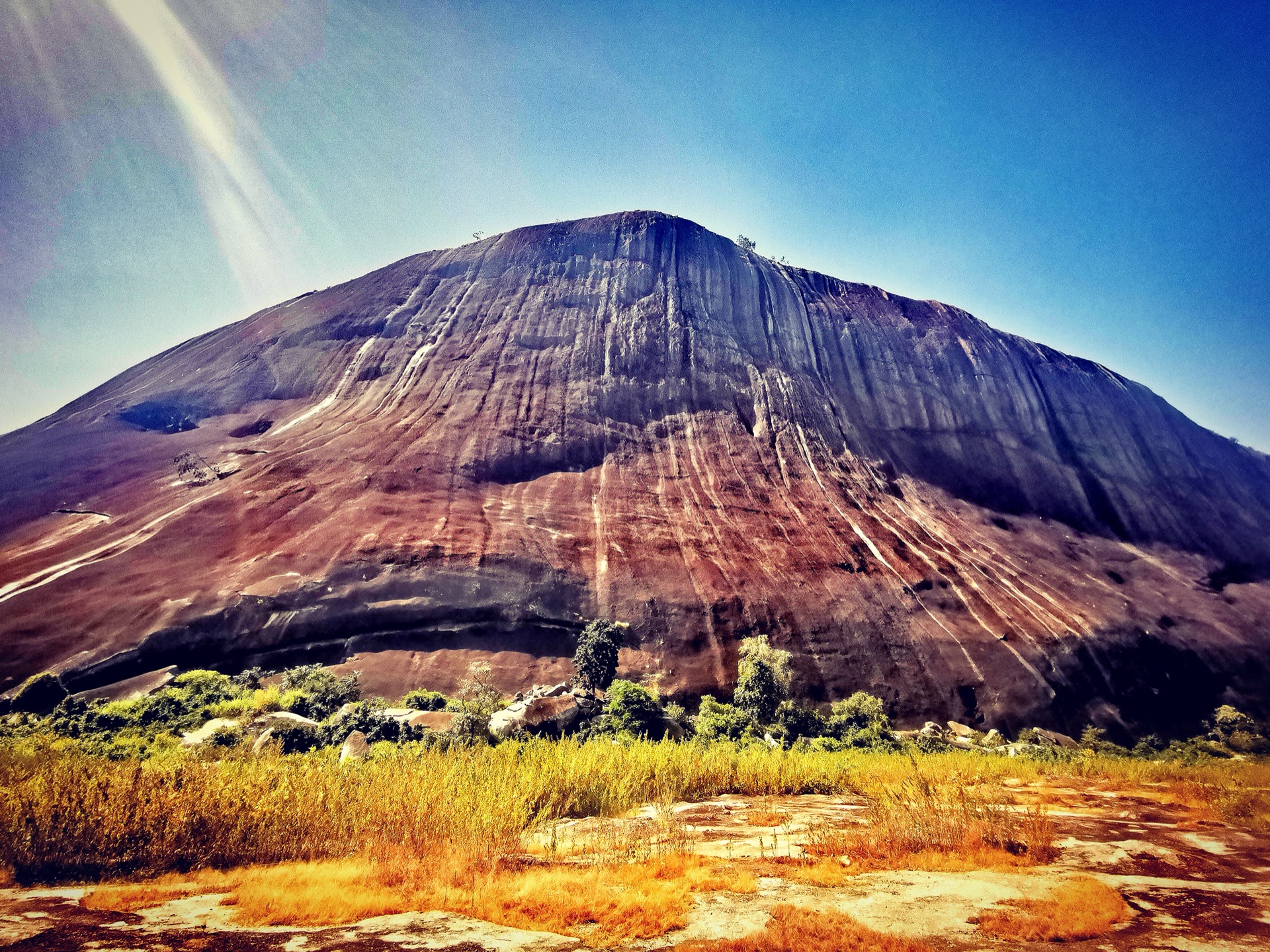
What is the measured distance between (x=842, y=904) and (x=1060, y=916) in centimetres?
157

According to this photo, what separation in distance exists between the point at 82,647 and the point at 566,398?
23766 mm

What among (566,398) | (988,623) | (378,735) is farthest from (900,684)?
(566,398)

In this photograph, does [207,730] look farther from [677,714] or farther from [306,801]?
[677,714]

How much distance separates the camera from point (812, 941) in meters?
3.93

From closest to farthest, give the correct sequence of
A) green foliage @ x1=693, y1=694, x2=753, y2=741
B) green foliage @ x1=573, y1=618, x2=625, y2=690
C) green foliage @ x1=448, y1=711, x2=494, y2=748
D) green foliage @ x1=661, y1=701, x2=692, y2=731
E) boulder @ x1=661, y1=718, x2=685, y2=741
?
green foliage @ x1=448, y1=711, x2=494, y2=748
boulder @ x1=661, y1=718, x2=685, y2=741
green foliage @ x1=661, y1=701, x2=692, y2=731
green foliage @ x1=693, y1=694, x2=753, y2=741
green foliage @ x1=573, y1=618, x2=625, y2=690

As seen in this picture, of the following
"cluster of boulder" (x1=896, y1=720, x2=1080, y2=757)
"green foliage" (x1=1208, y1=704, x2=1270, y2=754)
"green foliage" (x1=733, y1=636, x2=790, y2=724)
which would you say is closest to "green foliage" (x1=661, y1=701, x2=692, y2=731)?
"green foliage" (x1=733, y1=636, x2=790, y2=724)

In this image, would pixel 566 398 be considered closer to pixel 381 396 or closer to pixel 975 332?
pixel 381 396

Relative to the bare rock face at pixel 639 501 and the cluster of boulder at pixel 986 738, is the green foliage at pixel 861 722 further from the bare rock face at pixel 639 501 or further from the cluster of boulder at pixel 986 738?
the bare rock face at pixel 639 501

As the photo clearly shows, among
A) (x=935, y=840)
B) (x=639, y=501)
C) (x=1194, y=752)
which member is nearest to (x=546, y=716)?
(x=935, y=840)

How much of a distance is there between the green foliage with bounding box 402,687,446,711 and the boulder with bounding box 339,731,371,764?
4.96 metres

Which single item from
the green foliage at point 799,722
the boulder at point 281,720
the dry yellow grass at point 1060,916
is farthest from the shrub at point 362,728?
the green foliage at point 799,722

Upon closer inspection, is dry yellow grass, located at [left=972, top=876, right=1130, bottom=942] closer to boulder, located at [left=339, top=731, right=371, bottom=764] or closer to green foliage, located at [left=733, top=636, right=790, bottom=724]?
boulder, located at [left=339, top=731, right=371, bottom=764]

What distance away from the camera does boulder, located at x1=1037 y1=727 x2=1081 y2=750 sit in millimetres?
22953

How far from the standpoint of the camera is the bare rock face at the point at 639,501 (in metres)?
22.3
